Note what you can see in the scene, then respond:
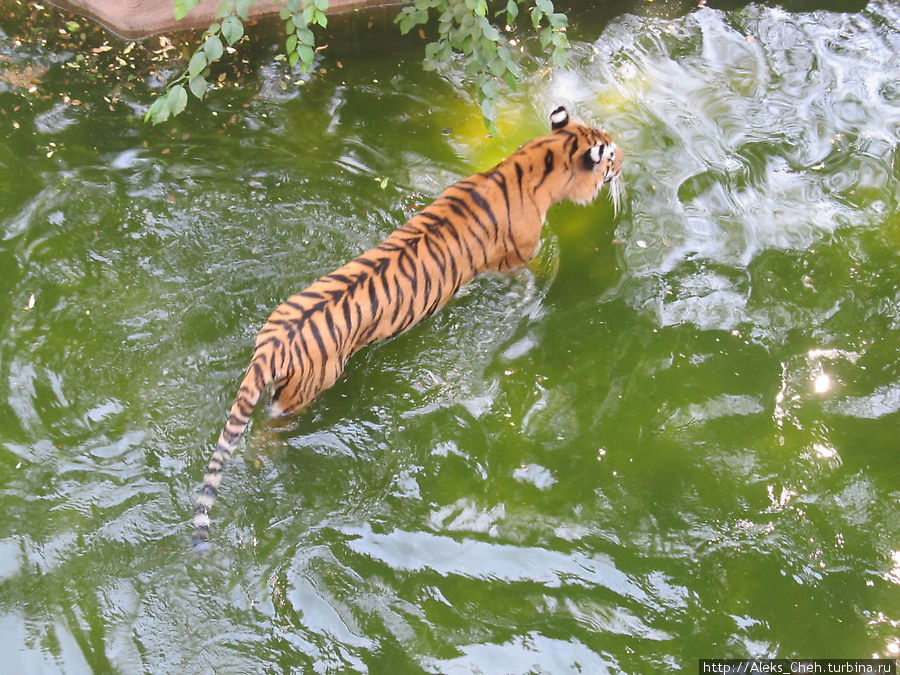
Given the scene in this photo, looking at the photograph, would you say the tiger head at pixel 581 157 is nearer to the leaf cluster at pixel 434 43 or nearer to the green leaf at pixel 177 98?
the leaf cluster at pixel 434 43

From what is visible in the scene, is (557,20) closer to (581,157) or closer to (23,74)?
(581,157)

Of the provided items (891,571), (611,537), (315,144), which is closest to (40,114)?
(315,144)

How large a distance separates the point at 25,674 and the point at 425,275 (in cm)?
202

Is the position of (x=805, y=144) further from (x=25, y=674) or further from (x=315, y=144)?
(x=25, y=674)

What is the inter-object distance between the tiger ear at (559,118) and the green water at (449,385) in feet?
1.97

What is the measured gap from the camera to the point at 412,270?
9.51 feet

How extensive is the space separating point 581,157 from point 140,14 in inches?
122

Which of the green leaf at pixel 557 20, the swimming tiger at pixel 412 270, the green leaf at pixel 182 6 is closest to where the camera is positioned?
the green leaf at pixel 182 6

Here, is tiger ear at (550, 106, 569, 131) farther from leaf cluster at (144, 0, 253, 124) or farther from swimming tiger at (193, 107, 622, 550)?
leaf cluster at (144, 0, 253, 124)

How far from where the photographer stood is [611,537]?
9.46 ft

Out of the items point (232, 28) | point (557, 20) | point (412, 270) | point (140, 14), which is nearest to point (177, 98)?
point (232, 28)

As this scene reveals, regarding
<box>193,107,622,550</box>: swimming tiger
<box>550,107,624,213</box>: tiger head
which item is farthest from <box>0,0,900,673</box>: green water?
<box>550,107,624,213</box>: tiger head

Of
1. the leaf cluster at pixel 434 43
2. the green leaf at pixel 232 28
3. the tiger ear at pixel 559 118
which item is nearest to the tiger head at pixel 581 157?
the tiger ear at pixel 559 118

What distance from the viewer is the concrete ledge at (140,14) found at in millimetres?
4492
